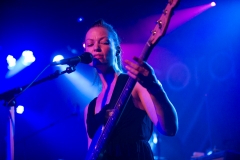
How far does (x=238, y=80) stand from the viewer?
7.29 m

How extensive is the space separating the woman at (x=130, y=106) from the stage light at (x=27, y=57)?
4335mm

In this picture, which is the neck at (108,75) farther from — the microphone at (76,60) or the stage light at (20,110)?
the stage light at (20,110)

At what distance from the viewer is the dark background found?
705cm

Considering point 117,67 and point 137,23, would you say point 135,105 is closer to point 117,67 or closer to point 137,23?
point 117,67

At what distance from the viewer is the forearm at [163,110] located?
79.4 inches

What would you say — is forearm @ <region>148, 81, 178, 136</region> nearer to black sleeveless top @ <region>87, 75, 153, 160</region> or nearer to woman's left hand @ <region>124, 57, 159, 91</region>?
woman's left hand @ <region>124, 57, 159, 91</region>

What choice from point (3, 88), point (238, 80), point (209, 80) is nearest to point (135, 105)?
point (3, 88)

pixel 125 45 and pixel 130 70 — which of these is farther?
pixel 125 45

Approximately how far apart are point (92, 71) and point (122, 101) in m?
5.50

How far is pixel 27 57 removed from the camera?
23.2 feet

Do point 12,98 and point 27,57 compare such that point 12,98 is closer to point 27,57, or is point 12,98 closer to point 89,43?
point 89,43

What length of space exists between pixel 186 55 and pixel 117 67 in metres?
5.92

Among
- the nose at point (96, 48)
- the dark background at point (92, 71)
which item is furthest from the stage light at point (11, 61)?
the nose at point (96, 48)

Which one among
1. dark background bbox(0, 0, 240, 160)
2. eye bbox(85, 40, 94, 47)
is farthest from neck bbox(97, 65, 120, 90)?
dark background bbox(0, 0, 240, 160)
